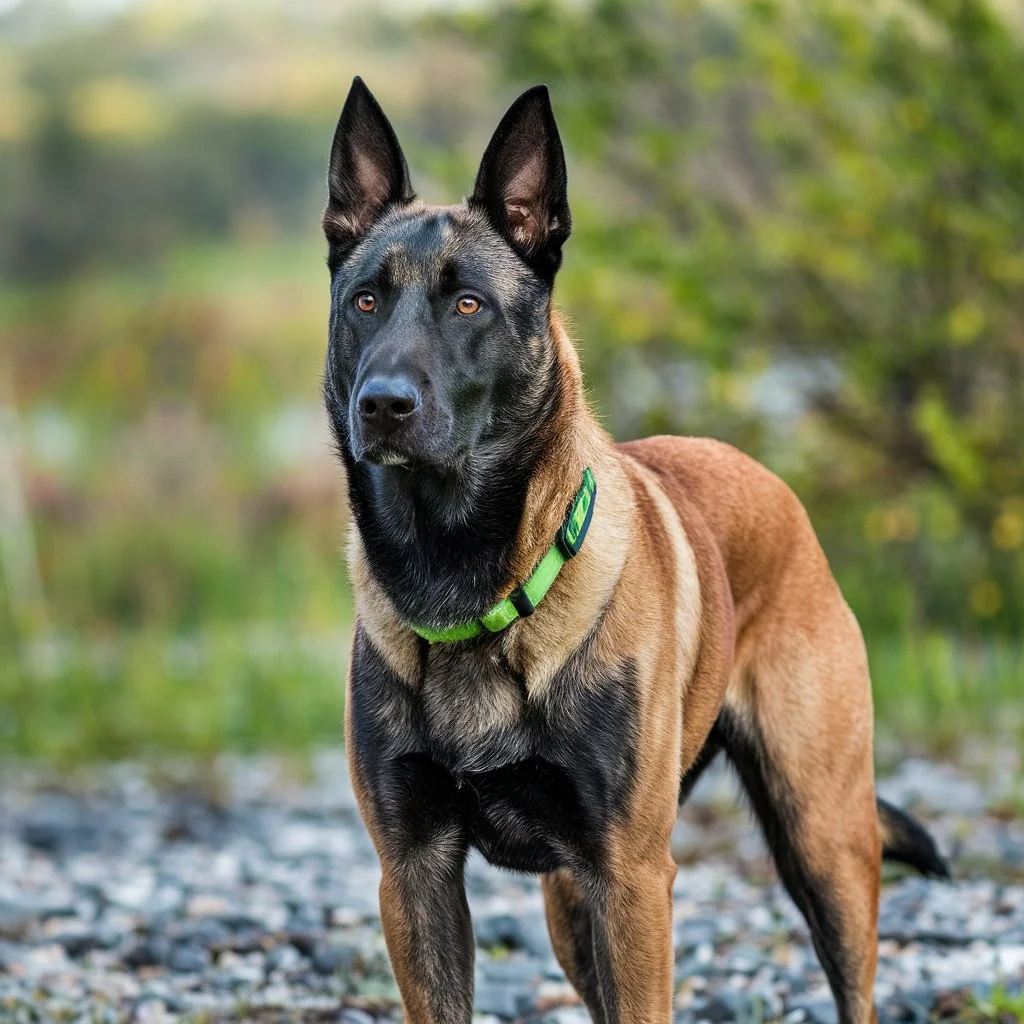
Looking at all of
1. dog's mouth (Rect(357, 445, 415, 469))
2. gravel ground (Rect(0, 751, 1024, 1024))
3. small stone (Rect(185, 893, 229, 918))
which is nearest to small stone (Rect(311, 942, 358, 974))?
gravel ground (Rect(0, 751, 1024, 1024))

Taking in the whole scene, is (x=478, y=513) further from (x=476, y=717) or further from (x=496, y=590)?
(x=476, y=717)

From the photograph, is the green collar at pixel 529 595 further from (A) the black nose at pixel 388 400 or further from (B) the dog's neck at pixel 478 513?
(A) the black nose at pixel 388 400

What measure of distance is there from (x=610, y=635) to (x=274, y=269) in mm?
15568

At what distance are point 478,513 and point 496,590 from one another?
167 millimetres

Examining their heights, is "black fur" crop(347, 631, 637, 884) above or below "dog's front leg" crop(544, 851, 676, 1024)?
above

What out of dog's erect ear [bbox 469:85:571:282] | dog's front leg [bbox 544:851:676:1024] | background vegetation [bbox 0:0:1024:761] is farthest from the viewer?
background vegetation [bbox 0:0:1024:761]

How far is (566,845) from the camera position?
304 cm

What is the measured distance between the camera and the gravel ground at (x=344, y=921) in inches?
160

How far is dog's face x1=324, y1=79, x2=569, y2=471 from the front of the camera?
294cm

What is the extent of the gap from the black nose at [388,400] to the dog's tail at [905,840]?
73.9 inches

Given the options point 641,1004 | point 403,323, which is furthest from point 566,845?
point 403,323

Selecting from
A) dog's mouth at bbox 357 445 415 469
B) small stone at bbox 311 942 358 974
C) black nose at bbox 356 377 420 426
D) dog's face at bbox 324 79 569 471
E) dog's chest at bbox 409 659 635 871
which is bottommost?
small stone at bbox 311 942 358 974

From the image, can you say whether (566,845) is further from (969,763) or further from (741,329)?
(741,329)

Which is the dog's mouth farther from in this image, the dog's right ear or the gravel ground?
the gravel ground
